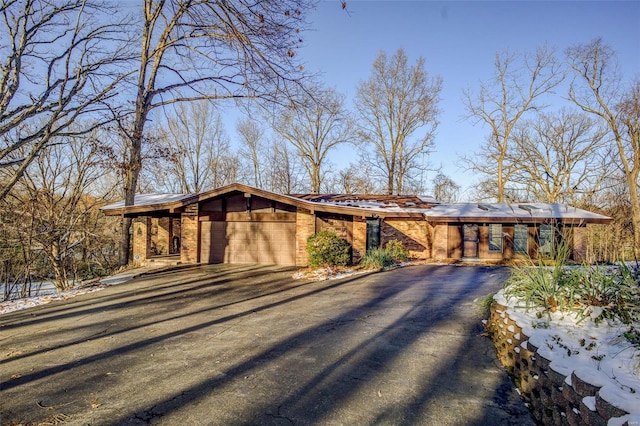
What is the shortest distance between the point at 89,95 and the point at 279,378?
812cm

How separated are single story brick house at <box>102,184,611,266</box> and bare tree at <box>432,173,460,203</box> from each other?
52.0 feet

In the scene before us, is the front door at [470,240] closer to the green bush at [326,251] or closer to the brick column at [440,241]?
the brick column at [440,241]

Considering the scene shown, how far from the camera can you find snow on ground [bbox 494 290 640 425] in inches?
91.2

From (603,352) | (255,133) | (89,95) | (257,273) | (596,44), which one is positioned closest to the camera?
(603,352)

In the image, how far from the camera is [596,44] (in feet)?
70.5

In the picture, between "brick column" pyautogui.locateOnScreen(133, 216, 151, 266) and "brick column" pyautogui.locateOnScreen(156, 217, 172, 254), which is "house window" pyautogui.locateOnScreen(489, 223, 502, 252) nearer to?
"brick column" pyautogui.locateOnScreen(133, 216, 151, 266)

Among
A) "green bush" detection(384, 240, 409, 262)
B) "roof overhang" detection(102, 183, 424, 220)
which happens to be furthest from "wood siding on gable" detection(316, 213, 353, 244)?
"green bush" detection(384, 240, 409, 262)

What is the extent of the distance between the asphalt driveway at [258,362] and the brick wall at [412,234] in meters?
7.79

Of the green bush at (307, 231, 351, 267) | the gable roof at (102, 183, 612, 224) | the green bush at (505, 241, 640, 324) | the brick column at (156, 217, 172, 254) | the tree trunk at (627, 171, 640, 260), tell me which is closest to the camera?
the green bush at (505, 241, 640, 324)

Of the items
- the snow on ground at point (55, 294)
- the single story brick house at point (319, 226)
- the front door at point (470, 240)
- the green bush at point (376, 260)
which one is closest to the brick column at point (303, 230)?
the single story brick house at point (319, 226)

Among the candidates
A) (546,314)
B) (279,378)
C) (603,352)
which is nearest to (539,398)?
(603,352)

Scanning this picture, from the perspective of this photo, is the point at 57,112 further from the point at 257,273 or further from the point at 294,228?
the point at 294,228

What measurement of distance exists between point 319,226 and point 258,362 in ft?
33.3

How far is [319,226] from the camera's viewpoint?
14.5 m
